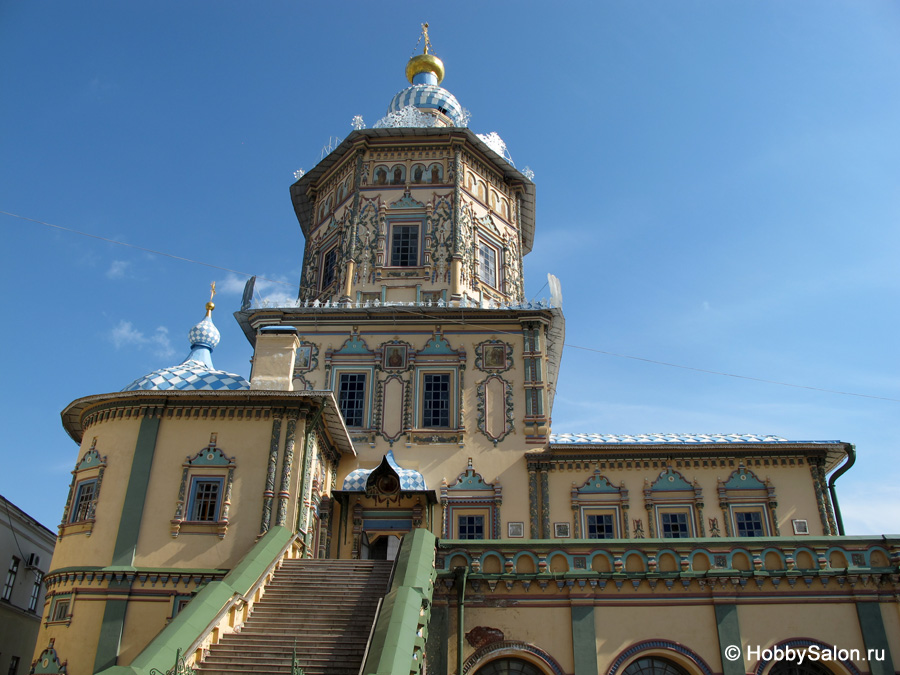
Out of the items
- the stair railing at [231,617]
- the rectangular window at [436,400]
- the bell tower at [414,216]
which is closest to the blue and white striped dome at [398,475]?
the rectangular window at [436,400]

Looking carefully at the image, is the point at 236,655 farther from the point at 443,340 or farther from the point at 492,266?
the point at 492,266

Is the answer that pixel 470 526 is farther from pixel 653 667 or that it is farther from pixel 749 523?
pixel 653 667

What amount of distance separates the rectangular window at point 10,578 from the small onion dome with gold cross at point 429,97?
2070 cm

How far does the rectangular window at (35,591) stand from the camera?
26.0m

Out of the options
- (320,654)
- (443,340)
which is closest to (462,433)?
(443,340)

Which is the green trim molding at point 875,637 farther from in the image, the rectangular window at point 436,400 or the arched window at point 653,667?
the rectangular window at point 436,400

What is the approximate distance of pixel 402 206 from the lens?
25.5 m

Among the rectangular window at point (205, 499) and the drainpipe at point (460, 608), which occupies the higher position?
the rectangular window at point (205, 499)

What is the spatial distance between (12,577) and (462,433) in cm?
1582

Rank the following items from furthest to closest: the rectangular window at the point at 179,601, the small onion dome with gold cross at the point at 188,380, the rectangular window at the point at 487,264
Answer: the rectangular window at the point at 487,264
the small onion dome with gold cross at the point at 188,380
the rectangular window at the point at 179,601

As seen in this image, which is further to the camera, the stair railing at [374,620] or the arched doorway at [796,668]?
the arched doorway at [796,668]

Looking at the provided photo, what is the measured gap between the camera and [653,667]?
13141 mm

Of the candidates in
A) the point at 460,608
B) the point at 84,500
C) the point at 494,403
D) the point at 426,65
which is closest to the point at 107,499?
the point at 84,500

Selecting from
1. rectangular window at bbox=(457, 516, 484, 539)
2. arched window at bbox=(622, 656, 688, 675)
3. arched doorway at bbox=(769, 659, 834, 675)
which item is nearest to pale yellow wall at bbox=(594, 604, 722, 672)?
arched window at bbox=(622, 656, 688, 675)
